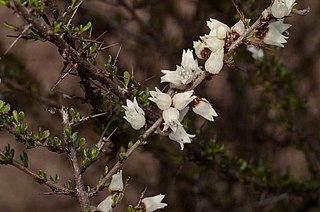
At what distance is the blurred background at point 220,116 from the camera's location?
2.40 m

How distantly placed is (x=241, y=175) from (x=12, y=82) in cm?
106

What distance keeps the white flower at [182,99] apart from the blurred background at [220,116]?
0.32m

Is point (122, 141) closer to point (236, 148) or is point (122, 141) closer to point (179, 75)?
point (179, 75)

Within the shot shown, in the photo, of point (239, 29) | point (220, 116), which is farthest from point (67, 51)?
point (220, 116)

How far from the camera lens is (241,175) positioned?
2.31 metres

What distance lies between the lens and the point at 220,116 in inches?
134

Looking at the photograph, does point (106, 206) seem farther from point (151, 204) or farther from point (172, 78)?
point (172, 78)

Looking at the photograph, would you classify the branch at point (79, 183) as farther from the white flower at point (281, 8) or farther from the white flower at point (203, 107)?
the white flower at point (281, 8)

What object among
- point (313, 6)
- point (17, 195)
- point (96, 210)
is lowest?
point (96, 210)

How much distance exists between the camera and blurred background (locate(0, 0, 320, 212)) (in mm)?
2402

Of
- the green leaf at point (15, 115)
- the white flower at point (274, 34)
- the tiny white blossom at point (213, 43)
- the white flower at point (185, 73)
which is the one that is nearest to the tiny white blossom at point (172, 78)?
the white flower at point (185, 73)

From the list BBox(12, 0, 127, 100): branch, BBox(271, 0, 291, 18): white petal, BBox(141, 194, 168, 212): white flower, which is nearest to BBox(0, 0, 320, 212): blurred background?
BBox(12, 0, 127, 100): branch

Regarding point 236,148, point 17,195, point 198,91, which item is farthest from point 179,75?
point 17,195

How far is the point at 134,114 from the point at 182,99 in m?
0.15
